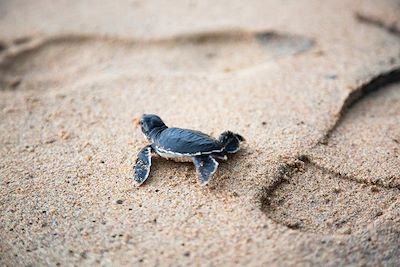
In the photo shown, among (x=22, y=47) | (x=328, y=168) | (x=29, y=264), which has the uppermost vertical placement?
(x=22, y=47)

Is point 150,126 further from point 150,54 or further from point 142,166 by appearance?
point 150,54

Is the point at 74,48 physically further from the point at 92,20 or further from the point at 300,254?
the point at 300,254

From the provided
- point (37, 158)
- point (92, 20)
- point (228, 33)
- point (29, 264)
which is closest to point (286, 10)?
point (228, 33)

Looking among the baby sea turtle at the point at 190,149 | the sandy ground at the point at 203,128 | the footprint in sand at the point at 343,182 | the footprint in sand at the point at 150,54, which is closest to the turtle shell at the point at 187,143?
the baby sea turtle at the point at 190,149

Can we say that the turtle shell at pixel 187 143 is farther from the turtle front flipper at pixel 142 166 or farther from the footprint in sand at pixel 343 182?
the footprint in sand at pixel 343 182

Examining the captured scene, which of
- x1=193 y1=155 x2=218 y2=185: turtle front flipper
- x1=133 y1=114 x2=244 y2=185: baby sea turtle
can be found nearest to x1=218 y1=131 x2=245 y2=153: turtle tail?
x1=133 y1=114 x2=244 y2=185: baby sea turtle

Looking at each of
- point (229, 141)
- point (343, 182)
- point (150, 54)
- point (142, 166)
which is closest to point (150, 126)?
point (142, 166)
